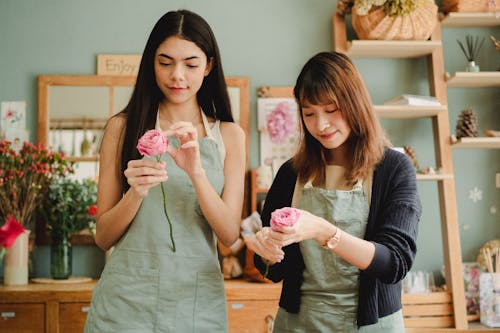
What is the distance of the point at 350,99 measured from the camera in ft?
4.87

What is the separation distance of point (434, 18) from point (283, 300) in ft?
7.49

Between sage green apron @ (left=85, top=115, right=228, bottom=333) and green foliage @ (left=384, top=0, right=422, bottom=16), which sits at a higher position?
green foliage @ (left=384, top=0, right=422, bottom=16)

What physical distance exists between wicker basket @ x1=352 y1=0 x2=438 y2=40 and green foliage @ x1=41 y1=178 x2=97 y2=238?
1.81 meters

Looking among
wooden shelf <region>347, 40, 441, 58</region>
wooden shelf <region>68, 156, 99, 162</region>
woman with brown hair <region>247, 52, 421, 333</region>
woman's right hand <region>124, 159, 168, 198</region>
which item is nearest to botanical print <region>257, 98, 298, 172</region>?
wooden shelf <region>347, 40, 441, 58</region>

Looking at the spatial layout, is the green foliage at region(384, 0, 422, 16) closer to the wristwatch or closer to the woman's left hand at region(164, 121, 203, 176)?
the woman's left hand at region(164, 121, 203, 176)

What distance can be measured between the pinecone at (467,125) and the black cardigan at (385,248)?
182 centimetres

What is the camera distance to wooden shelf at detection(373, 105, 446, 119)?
3129 mm

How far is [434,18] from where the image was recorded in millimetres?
3211

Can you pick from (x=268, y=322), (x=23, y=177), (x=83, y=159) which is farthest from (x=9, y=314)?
(x=268, y=322)

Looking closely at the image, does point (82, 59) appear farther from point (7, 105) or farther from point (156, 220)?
point (156, 220)

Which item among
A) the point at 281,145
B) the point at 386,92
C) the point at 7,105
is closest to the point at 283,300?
the point at 281,145

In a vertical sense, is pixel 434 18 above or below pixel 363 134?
above

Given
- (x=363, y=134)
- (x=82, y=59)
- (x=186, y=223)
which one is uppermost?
(x=82, y=59)

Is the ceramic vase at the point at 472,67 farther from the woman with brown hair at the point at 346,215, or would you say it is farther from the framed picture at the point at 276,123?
the woman with brown hair at the point at 346,215
